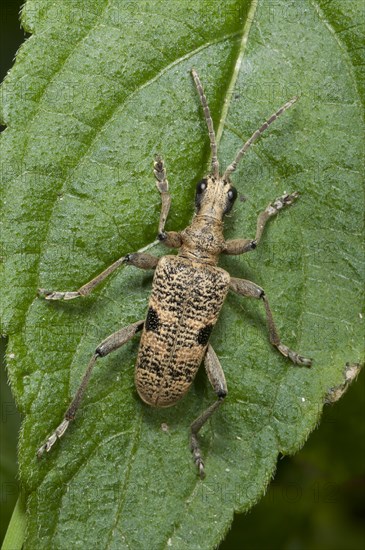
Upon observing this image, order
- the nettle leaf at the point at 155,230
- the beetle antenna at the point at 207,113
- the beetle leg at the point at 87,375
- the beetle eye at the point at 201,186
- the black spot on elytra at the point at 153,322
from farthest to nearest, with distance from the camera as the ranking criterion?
the beetle eye at the point at 201,186
the black spot on elytra at the point at 153,322
the beetle antenna at the point at 207,113
the beetle leg at the point at 87,375
the nettle leaf at the point at 155,230

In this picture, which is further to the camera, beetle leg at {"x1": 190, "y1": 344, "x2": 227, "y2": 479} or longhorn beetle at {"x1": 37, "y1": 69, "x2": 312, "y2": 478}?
beetle leg at {"x1": 190, "y1": 344, "x2": 227, "y2": 479}

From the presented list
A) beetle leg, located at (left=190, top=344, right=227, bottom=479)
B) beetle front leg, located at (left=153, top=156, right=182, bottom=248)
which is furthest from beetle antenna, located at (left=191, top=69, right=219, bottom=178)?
beetle leg, located at (left=190, top=344, right=227, bottom=479)

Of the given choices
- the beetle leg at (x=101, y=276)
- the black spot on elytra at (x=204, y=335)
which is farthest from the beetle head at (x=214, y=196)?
the black spot on elytra at (x=204, y=335)

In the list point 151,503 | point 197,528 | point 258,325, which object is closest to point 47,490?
point 151,503

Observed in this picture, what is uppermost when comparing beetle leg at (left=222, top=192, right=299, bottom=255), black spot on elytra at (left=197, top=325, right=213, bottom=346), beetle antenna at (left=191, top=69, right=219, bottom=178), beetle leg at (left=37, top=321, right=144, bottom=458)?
beetle antenna at (left=191, top=69, right=219, bottom=178)

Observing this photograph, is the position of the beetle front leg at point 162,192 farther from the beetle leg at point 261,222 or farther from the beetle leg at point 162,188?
the beetle leg at point 261,222

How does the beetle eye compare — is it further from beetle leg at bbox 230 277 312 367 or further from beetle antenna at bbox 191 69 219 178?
beetle leg at bbox 230 277 312 367

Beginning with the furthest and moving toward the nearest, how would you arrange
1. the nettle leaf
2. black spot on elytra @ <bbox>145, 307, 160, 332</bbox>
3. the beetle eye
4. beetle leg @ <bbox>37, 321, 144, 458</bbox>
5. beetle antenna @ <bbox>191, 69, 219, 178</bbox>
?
the beetle eye < black spot on elytra @ <bbox>145, 307, 160, 332</bbox> < beetle antenna @ <bbox>191, 69, 219, 178</bbox> < beetle leg @ <bbox>37, 321, 144, 458</bbox> < the nettle leaf

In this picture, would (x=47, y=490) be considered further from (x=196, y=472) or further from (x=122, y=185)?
(x=122, y=185)
